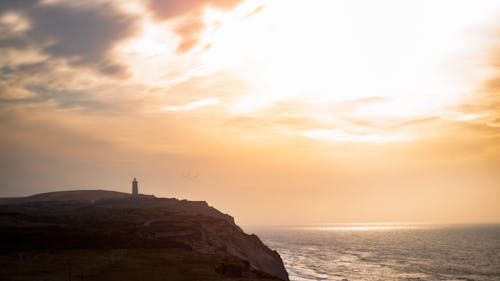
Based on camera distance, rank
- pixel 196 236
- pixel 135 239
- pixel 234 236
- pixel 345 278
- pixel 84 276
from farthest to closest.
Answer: pixel 234 236 < pixel 345 278 < pixel 196 236 < pixel 135 239 < pixel 84 276

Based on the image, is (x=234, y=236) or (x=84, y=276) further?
(x=234, y=236)

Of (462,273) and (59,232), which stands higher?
(59,232)

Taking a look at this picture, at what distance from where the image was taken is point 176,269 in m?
48.0

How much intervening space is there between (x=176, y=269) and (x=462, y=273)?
80.6 metres

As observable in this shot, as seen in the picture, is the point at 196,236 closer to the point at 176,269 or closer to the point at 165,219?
the point at 165,219

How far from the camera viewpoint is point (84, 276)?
4178cm

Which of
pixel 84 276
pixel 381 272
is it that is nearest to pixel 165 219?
pixel 381 272

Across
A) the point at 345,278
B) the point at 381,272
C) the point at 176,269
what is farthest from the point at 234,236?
the point at 176,269

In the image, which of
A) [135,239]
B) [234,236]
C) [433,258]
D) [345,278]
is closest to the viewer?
[135,239]

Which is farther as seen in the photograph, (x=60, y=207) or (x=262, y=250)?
(x=60, y=207)

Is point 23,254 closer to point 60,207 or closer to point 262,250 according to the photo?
point 262,250

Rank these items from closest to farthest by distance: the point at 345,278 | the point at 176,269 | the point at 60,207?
the point at 176,269 → the point at 345,278 → the point at 60,207

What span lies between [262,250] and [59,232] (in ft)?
150

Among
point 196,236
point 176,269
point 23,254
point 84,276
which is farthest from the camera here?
point 196,236
